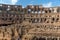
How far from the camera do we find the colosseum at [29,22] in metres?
25.3

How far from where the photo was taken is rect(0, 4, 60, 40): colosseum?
83.0 ft

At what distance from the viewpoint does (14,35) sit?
84.4ft

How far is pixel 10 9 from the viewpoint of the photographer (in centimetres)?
3881

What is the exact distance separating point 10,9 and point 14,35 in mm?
13904

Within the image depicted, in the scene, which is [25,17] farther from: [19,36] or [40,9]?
[19,36]

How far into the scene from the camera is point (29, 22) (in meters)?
32.3

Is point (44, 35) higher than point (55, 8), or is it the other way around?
point (55, 8)

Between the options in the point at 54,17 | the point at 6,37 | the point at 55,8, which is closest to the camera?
the point at 6,37

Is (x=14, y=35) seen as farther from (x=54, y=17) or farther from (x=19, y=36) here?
(x=54, y=17)

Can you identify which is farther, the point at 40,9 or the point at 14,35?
the point at 40,9

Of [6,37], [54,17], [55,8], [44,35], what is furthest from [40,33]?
[55,8]

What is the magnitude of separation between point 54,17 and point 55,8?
12.6 ft

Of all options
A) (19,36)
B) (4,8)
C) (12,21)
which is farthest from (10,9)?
(19,36)

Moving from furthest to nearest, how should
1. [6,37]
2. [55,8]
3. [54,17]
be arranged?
[55,8] < [54,17] < [6,37]
